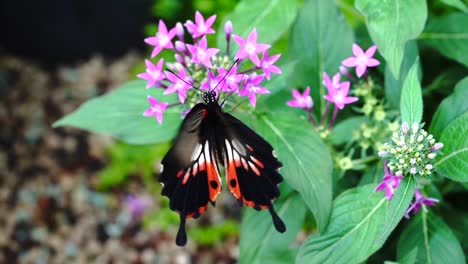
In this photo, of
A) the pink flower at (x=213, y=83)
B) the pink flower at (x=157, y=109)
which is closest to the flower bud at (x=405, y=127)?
the pink flower at (x=213, y=83)

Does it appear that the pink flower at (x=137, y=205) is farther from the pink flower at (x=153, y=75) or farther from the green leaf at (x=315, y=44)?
the pink flower at (x=153, y=75)

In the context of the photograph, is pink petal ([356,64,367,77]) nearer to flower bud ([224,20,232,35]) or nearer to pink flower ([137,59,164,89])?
flower bud ([224,20,232,35])

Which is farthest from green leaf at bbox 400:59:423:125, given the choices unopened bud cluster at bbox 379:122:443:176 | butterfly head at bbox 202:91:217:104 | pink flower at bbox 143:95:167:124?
pink flower at bbox 143:95:167:124

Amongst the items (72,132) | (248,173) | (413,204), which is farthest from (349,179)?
(72,132)

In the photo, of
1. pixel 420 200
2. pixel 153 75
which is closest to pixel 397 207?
pixel 420 200

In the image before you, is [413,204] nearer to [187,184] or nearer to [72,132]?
[187,184]

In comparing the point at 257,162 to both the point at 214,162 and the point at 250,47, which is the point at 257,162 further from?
the point at 250,47
